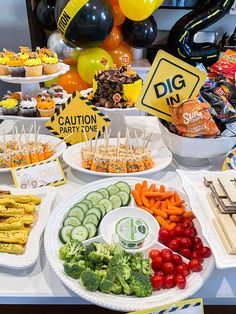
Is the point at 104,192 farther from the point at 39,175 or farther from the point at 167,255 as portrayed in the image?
the point at 167,255

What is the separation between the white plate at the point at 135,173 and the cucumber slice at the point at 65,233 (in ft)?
1.20

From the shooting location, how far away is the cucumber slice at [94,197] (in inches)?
48.2

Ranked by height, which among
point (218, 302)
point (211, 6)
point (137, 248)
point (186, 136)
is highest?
point (211, 6)

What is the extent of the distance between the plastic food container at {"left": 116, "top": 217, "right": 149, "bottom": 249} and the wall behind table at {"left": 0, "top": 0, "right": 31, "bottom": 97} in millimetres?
3432

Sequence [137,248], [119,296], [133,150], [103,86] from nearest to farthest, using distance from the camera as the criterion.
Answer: [119,296] < [137,248] < [133,150] < [103,86]

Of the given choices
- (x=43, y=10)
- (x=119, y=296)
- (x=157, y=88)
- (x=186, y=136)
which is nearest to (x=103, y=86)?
(x=157, y=88)

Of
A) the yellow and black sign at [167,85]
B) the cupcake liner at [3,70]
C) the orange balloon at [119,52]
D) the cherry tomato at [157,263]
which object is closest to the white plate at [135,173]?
the yellow and black sign at [167,85]

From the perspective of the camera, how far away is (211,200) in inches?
42.4

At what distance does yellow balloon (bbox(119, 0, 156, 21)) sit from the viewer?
125 inches

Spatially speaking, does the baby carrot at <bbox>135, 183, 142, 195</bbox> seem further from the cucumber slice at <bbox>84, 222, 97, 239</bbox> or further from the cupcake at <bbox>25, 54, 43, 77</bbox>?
the cupcake at <bbox>25, 54, 43, 77</bbox>

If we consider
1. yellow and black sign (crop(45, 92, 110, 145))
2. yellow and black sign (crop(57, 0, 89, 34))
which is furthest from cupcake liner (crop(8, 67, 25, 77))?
yellow and black sign (crop(57, 0, 89, 34))

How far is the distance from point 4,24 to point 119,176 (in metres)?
3.22

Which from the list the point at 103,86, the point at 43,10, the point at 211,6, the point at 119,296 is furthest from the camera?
the point at 211,6

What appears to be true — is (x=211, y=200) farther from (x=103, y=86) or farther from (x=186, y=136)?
(x=103, y=86)
